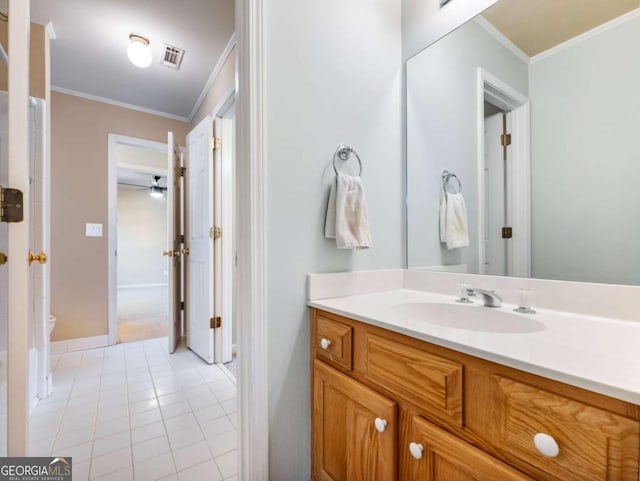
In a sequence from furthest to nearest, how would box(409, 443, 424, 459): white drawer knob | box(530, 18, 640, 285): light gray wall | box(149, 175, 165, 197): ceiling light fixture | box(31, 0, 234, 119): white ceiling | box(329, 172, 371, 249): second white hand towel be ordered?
box(149, 175, 165, 197): ceiling light fixture, box(31, 0, 234, 119): white ceiling, box(329, 172, 371, 249): second white hand towel, box(530, 18, 640, 285): light gray wall, box(409, 443, 424, 459): white drawer knob

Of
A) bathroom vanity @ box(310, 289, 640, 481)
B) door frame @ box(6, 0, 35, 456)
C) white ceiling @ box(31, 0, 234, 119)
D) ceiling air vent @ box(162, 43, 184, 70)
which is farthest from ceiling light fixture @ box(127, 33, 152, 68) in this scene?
bathroom vanity @ box(310, 289, 640, 481)

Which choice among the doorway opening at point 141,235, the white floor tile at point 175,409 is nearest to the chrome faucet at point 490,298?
the white floor tile at point 175,409

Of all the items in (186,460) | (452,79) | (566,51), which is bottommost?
(186,460)

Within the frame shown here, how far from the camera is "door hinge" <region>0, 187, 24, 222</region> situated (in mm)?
753

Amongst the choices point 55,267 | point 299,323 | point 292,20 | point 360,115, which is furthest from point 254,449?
point 55,267

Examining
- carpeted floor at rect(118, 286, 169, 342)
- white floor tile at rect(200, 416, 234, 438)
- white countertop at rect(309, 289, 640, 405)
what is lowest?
carpeted floor at rect(118, 286, 169, 342)

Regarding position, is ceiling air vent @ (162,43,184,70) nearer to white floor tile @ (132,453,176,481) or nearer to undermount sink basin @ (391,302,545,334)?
undermount sink basin @ (391,302,545,334)

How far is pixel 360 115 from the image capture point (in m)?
1.31

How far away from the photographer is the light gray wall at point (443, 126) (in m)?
1.23

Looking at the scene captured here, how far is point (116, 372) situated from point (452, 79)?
2900 millimetres

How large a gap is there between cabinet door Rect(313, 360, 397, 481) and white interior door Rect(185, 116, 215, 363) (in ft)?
5.06

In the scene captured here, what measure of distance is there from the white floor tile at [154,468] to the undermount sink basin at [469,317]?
1.20m

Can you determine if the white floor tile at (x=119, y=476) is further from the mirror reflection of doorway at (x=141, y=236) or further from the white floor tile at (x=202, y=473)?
the mirror reflection of doorway at (x=141, y=236)

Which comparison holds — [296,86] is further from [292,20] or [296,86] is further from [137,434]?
[137,434]
